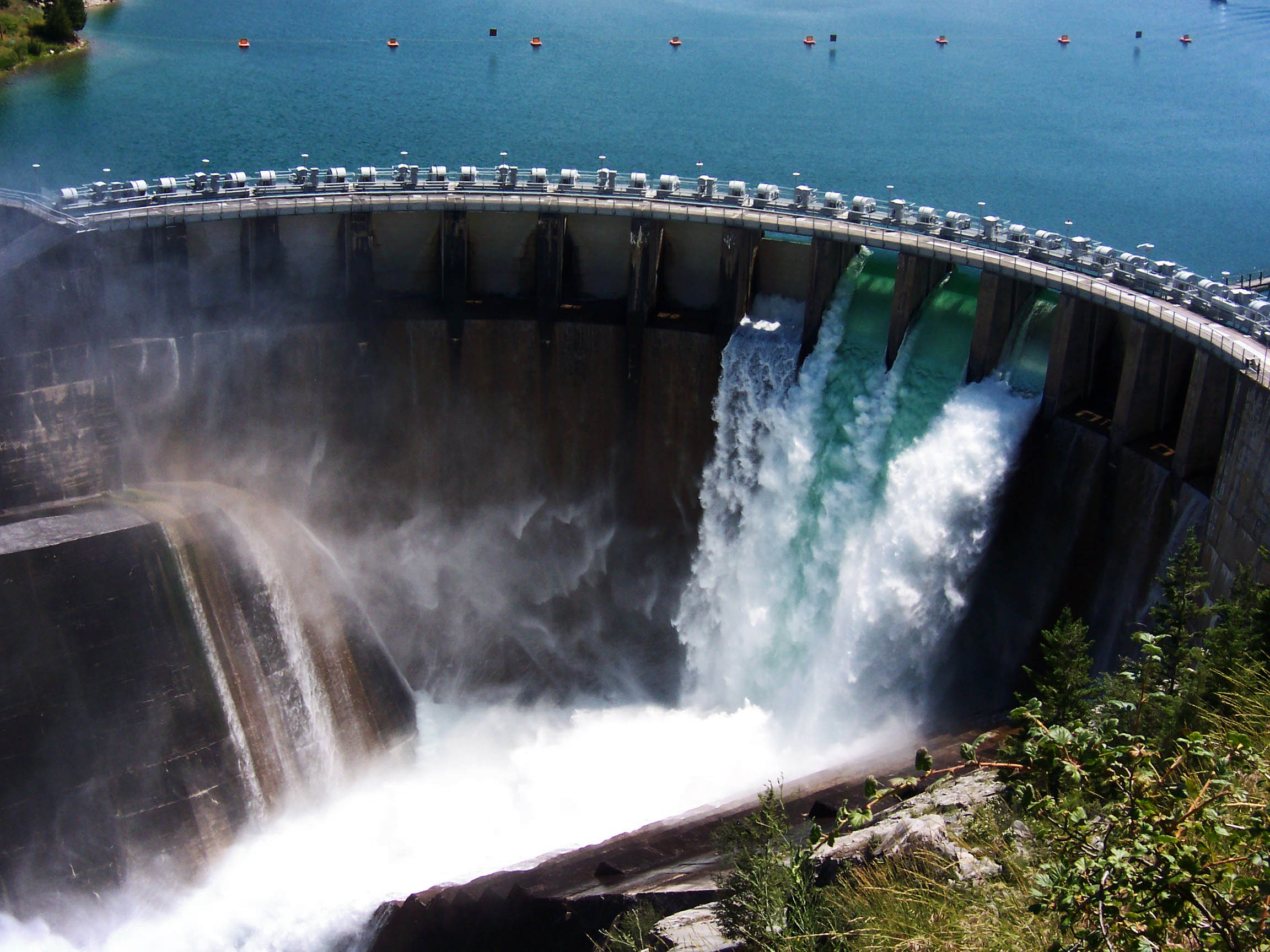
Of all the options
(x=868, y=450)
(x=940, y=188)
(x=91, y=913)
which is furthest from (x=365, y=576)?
(x=940, y=188)

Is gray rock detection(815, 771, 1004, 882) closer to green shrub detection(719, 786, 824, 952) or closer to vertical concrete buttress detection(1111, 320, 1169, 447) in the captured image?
green shrub detection(719, 786, 824, 952)

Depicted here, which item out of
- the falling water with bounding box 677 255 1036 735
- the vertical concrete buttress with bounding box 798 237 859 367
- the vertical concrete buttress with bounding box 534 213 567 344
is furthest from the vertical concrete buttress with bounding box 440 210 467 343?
the vertical concrete buttress with bounding box 798 237 859 367

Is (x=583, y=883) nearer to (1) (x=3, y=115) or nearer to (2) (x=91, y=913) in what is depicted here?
(2) (x=91, y=913)

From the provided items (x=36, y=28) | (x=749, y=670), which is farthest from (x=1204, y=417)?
(x=36, y=28)

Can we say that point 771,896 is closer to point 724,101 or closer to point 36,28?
point 724,101

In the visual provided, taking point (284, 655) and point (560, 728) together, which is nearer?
point (284, 655)

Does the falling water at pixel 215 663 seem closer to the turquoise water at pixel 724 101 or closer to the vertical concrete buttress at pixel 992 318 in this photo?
the vertical concrete buttress at pixel 992 318
